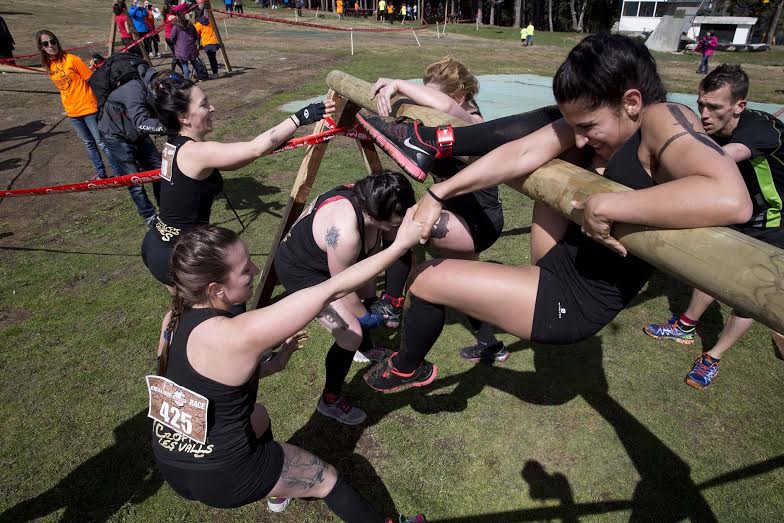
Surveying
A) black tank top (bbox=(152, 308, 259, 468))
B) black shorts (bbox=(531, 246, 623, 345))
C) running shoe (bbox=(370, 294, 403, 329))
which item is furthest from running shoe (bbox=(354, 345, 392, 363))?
black shorts (bbox=(531, 246, 623, 345))

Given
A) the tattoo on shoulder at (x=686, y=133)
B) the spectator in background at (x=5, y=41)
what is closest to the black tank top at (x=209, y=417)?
the tattoo on shoulder at (x=686, y=133)

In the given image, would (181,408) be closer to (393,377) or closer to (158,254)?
(393,377)

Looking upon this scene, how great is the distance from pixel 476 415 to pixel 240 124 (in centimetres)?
862

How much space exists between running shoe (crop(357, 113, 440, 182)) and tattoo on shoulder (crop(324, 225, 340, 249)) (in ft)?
2.05

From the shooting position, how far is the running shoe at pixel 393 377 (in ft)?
7.94

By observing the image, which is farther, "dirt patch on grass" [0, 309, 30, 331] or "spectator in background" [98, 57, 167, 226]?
"spectator in background" [98, 57, 167, 226]

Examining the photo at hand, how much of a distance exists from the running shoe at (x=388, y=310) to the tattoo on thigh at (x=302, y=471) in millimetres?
2085

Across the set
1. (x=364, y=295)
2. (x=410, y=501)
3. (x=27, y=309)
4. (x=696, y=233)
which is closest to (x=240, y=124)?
(x=27, y=309)

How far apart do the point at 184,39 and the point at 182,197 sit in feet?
39.0

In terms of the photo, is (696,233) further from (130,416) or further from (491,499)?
(130,416)

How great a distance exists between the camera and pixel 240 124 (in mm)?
9961

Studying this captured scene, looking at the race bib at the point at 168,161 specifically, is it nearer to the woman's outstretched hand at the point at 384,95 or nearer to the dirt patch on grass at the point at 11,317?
the woman's outstretched hand at the point at 384,95

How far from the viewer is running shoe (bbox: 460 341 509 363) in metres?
3.90

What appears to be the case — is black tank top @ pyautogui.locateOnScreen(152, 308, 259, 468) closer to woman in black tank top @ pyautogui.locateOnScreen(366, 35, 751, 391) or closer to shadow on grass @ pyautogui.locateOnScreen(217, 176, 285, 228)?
woman in black tank top @ pyautogui.locateOnScreen(366, 35, 751, 391)
